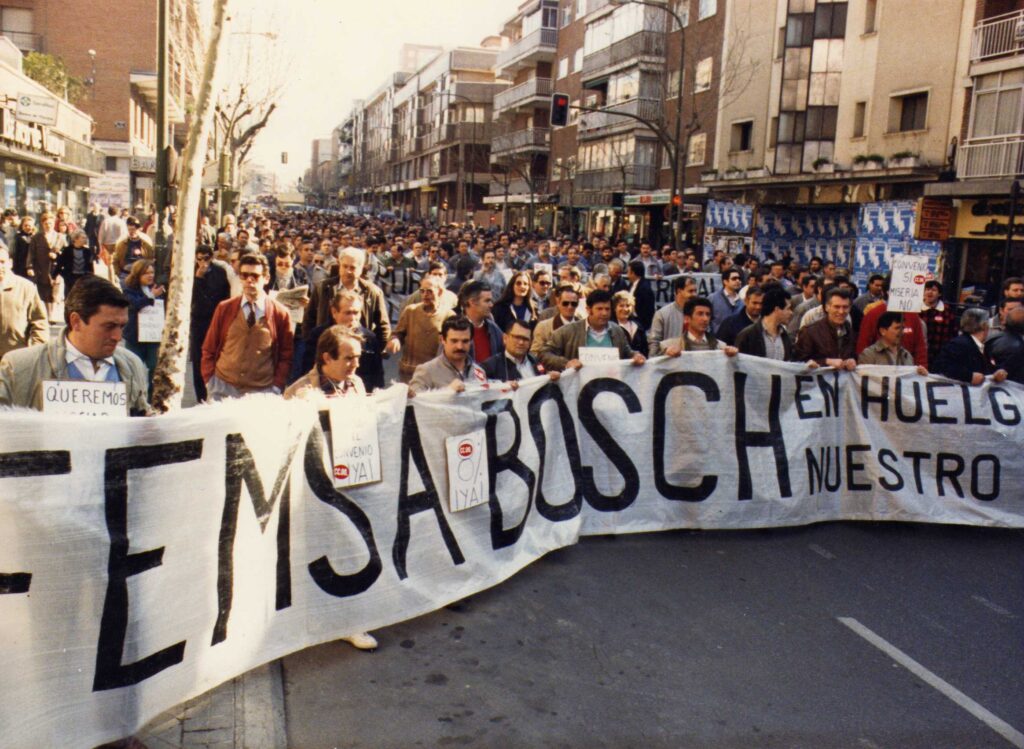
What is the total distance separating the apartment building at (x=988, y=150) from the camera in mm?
24188

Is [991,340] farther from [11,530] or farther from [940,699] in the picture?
[11,530]

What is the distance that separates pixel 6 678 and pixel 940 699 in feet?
12.7

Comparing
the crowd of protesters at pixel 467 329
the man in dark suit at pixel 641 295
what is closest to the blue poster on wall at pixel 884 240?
the man in dark suit at pixel 641 295

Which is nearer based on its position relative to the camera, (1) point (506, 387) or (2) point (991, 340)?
(1) point (506, 387)

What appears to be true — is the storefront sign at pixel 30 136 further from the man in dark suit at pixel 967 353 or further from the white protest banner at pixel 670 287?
the man in dark suit at pixel 967 353

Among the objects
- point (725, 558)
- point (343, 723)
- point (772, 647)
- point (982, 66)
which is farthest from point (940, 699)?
Result: point (982, 66)

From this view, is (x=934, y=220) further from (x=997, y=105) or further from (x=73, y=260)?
(x=73, y=260)

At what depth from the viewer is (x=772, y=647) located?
16.5 ft

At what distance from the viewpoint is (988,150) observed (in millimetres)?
25266

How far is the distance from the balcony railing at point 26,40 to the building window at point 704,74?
2977cm

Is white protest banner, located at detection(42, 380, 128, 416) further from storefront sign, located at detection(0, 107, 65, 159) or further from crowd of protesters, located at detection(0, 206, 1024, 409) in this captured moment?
storefront sign, located at detection(0, 107, 65, 159)

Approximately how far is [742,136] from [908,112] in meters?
9.10

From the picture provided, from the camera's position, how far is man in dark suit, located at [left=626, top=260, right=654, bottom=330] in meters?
12.4

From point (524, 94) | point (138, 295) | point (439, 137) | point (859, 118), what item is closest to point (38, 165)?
point (138, 295)
